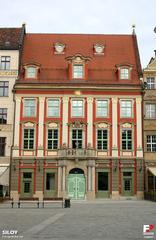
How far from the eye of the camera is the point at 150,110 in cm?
4212

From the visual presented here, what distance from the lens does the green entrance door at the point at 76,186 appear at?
4016cm

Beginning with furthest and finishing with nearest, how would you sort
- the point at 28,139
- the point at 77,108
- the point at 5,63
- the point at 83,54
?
the point at 83,54
the point at 5,63
the point at 77,108
the point at 28,139

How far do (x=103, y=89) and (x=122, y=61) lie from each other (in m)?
4.93

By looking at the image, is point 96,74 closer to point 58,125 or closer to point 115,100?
point 115,100

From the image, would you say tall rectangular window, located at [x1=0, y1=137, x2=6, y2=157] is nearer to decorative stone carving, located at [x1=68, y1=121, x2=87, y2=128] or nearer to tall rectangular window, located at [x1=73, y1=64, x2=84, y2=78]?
decorative stone carving, located at [x1=68, y1=121, x2=87, y2=128]

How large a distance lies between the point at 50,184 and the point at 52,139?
4.33m

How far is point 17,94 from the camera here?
42.0 meters

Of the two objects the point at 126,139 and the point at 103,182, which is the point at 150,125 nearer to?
the point at 126,139

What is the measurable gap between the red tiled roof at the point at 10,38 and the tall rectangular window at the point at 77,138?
10699 mm

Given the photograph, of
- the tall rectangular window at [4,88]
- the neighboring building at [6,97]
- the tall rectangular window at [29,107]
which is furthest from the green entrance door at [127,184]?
the tall rectangular window at [4,88]

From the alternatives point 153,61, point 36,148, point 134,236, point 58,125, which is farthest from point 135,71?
point 134,236

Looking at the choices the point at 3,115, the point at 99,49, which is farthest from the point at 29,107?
the point at 99,49

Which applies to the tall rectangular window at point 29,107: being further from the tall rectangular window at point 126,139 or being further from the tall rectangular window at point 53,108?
the tall rectangular window at point 126,139

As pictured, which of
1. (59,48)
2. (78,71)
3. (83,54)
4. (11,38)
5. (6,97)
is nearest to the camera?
(6,97)
